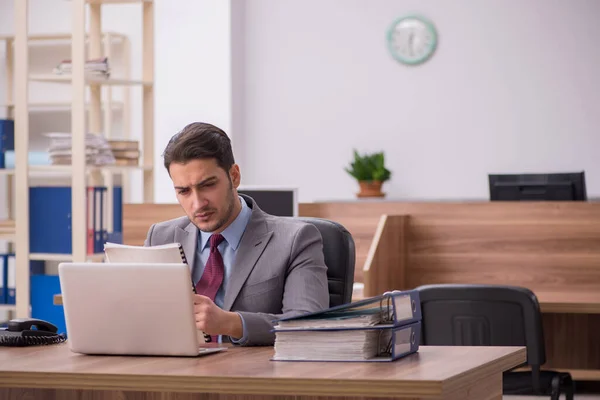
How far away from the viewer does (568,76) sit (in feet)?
26.7

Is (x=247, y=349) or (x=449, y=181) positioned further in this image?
(x=449, y=181)

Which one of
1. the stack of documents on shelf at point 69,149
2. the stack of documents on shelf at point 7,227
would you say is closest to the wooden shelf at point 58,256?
the stack of documents on shelf at point 7,227

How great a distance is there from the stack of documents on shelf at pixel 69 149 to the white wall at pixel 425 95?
353 centimetres

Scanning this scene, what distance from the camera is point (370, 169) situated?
320 inches

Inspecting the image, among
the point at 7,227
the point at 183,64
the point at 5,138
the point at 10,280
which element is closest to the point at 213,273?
the point at 7,227

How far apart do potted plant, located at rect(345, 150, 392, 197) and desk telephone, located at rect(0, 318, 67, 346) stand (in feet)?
19.3

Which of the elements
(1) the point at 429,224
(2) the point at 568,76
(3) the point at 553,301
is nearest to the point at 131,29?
(2) the point at 568,76

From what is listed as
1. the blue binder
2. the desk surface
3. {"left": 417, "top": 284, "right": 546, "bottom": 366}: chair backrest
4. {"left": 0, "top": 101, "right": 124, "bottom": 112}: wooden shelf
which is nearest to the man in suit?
{"left": 417, "top": 284, "right": 546, "bottom": 366}: chair backrest

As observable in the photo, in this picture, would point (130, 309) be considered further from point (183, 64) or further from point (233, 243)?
point (183, 64)

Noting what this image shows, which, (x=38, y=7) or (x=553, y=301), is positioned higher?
(x=38, y=7)

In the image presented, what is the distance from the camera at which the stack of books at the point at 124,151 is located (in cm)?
555

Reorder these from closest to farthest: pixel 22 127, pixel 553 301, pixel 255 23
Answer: pixel 553 301 < pixel 22 127 < pixel 255 23

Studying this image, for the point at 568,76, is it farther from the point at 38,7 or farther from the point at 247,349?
the point at 247,349

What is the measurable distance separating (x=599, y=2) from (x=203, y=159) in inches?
255
